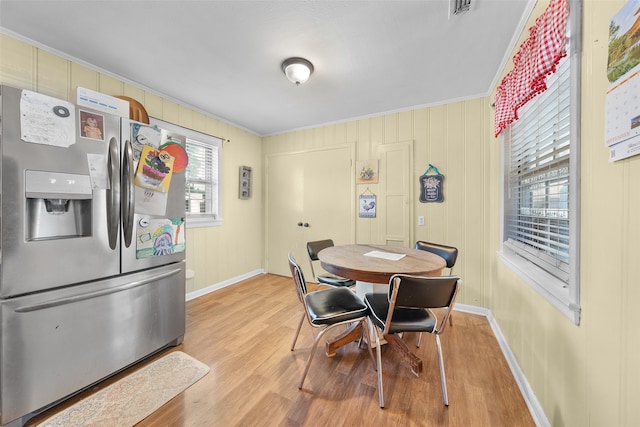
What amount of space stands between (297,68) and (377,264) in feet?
5.93

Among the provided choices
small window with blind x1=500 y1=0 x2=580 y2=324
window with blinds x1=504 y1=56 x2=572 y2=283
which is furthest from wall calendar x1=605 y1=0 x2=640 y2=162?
window with blinds x1=504 y1=56 x2=572 y2=283

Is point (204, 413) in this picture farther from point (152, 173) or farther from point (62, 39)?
point (62, 39)

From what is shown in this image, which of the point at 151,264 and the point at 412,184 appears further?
the point at 412,184

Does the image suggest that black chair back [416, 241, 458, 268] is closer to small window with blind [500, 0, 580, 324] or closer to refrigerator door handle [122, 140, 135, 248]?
small window with blind [500, 0, 580, 324]

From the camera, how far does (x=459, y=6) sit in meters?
1.51

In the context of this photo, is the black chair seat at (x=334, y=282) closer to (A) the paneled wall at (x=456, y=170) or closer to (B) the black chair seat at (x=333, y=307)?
(B) the black chair seat at (x=333, y=307)

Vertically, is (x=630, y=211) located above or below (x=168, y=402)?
above

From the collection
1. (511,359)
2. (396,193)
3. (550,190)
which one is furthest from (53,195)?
(511,359)

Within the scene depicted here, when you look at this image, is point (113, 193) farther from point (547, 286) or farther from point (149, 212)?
point (547, 286)

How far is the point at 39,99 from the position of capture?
1345 millimetres

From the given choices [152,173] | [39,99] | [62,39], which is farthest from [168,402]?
[62,39]

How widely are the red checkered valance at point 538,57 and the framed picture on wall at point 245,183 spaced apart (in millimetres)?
3348

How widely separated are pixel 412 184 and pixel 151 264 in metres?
2.91

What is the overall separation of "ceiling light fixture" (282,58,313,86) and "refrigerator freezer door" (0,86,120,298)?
4.55ft
